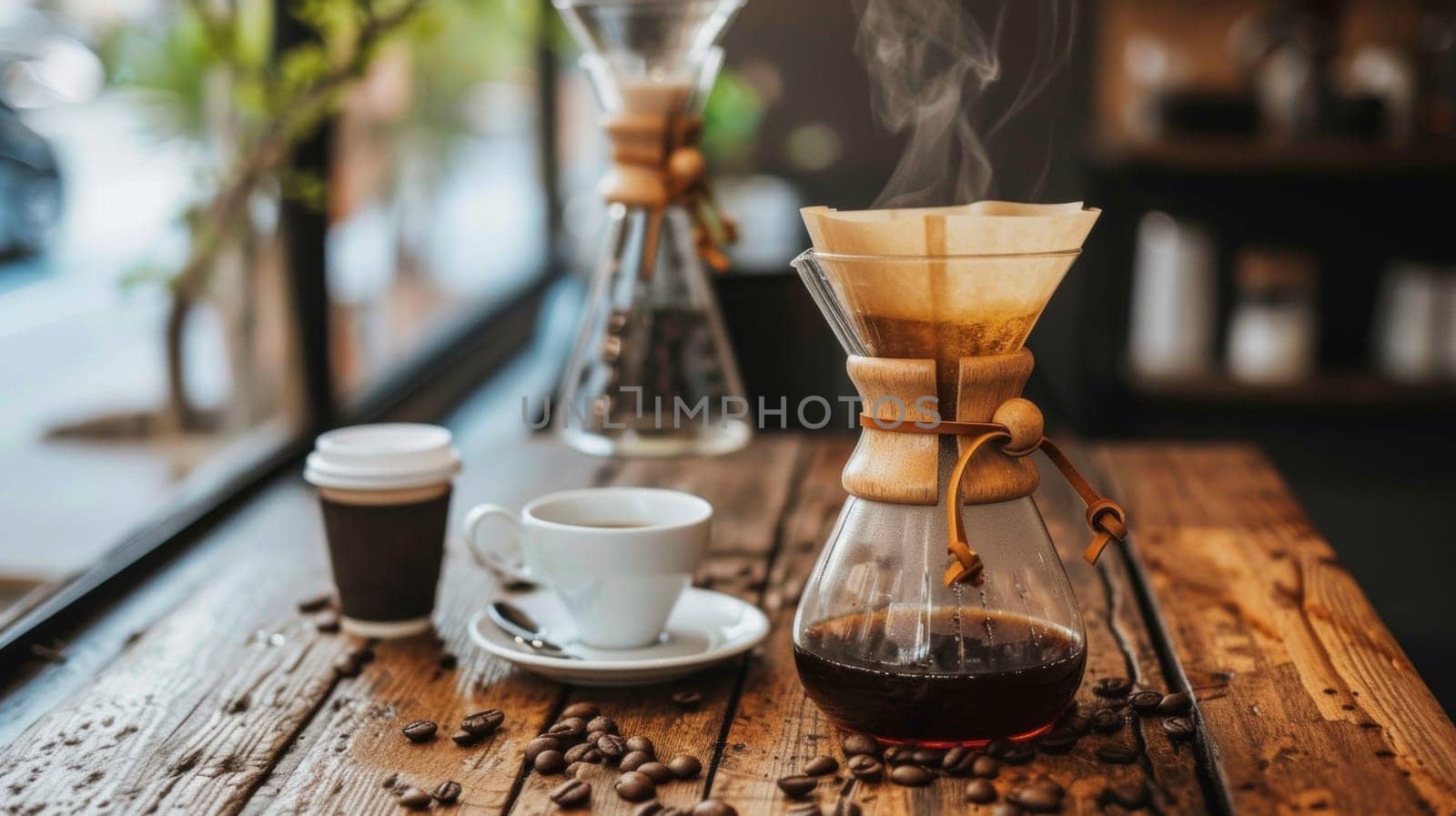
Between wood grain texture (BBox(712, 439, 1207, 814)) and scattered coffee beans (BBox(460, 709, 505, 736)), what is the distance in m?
0.14

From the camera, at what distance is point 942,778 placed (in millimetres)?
784

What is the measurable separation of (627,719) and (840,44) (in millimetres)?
3093

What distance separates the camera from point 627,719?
887mm

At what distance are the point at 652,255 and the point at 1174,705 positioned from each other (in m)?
0.62

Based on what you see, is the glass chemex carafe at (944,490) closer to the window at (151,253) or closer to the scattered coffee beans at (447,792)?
the scattered coffee beans at (447,792)

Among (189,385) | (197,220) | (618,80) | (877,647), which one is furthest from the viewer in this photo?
(189,385)

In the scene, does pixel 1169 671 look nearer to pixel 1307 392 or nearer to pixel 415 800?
pixel 415 800

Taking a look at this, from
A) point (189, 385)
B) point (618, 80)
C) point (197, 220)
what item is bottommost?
point (189, 385)

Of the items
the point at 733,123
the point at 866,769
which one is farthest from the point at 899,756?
the point at 733,123

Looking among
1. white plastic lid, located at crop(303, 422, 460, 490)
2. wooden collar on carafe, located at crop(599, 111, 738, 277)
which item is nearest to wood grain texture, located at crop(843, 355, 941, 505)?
white plastic lid, located at crop(303, 422, 460, 490)

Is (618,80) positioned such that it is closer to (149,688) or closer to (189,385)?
→ (149,688)

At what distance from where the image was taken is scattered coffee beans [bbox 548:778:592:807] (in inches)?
29.8

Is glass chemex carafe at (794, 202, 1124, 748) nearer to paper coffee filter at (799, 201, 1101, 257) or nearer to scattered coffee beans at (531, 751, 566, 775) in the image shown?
paper coffee filter at (799, 201, 1101, 257)

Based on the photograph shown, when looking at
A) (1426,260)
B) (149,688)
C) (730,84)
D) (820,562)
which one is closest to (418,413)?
(730,84)
